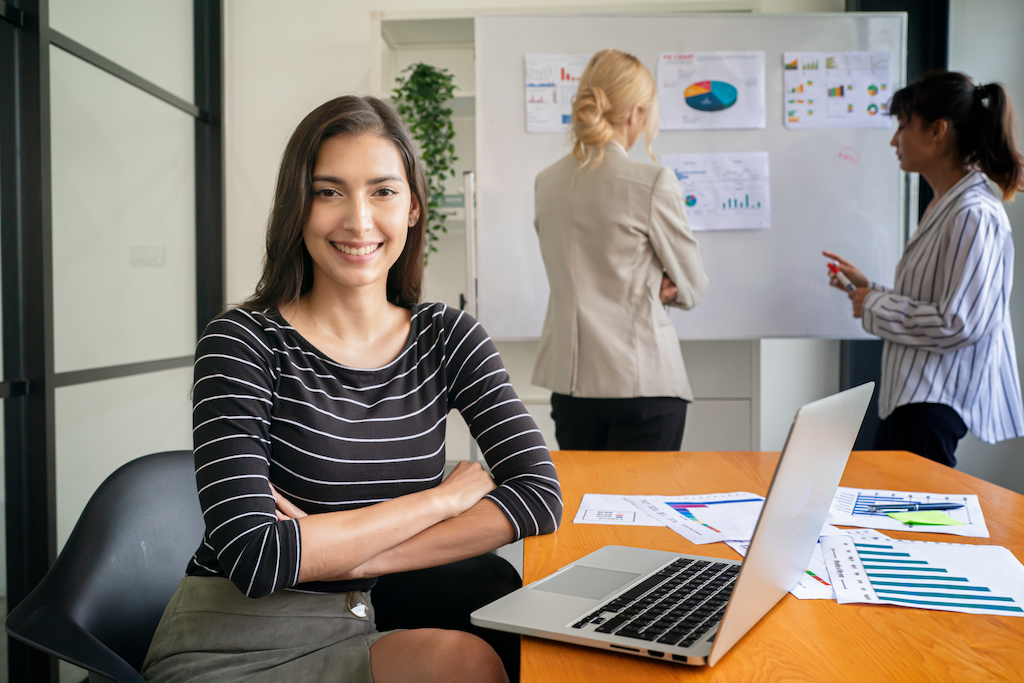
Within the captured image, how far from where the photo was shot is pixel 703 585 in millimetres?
776

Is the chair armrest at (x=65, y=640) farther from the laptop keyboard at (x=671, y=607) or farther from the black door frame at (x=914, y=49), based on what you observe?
the black door frame at (x=914, y=49)

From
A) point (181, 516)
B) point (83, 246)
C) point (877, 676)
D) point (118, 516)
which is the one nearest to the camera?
point (877, 676)

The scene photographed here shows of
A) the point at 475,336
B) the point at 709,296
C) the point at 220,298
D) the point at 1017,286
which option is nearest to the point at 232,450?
the point at 475,336

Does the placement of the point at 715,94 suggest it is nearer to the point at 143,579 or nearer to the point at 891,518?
the point at 891,518

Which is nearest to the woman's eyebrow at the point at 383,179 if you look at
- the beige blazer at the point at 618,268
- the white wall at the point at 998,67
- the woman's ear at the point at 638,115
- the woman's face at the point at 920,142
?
the beige blazer at the point at 618,268

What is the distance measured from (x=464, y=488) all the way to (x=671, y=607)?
0.40 meters

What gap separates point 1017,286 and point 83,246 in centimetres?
335

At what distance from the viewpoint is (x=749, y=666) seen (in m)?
0.63

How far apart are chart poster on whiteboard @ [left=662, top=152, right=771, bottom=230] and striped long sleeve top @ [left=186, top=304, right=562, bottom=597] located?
1925mm

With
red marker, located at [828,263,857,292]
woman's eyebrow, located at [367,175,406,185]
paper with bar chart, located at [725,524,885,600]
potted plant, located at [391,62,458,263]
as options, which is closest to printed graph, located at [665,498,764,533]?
paper with bar chart, located at [725,524,885,600]

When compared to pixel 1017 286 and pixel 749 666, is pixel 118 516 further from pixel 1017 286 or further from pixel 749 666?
pixel 1017 286

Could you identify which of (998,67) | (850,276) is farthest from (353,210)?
(998,67)

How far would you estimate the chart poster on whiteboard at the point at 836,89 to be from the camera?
286 cm

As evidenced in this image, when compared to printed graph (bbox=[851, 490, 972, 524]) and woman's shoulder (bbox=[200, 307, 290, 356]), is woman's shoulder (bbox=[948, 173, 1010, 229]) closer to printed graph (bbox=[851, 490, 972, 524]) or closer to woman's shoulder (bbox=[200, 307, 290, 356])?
printed graph (bbox=[851, 490, 972, 524])
